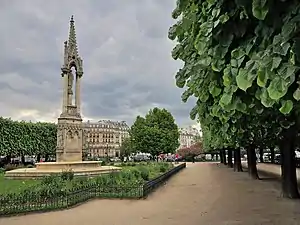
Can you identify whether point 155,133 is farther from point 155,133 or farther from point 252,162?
point 252,162

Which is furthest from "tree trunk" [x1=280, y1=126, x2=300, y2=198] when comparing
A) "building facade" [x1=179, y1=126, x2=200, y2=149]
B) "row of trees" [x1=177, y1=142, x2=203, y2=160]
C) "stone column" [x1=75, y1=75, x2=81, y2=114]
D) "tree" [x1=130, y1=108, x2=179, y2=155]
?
"building facade" [x1=179, y1=126, x2=200, y2=149]

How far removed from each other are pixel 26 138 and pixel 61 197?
123 ft

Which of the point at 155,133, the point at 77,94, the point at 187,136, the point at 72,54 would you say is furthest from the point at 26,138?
the point at 187,136

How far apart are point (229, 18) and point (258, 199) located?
14026mm

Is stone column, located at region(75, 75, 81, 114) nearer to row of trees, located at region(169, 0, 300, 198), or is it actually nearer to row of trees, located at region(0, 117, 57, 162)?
row of trees, located at region(0, 117, 57, 162)

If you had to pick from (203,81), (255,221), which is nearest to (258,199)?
(255,221)

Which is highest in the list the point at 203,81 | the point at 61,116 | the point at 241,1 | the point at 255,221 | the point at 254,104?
the point at 61,116

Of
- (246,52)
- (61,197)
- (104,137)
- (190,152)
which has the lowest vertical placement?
(61,197)

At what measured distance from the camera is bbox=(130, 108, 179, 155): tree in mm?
69000

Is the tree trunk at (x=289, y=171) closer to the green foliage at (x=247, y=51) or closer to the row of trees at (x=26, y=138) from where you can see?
the green foliage at (x=247, y=51)

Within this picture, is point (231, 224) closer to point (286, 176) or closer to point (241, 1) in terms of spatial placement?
point (286, 176)

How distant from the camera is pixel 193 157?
7888cm

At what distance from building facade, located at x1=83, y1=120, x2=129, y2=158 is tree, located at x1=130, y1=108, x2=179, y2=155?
158 ft

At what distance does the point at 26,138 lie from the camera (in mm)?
49594
